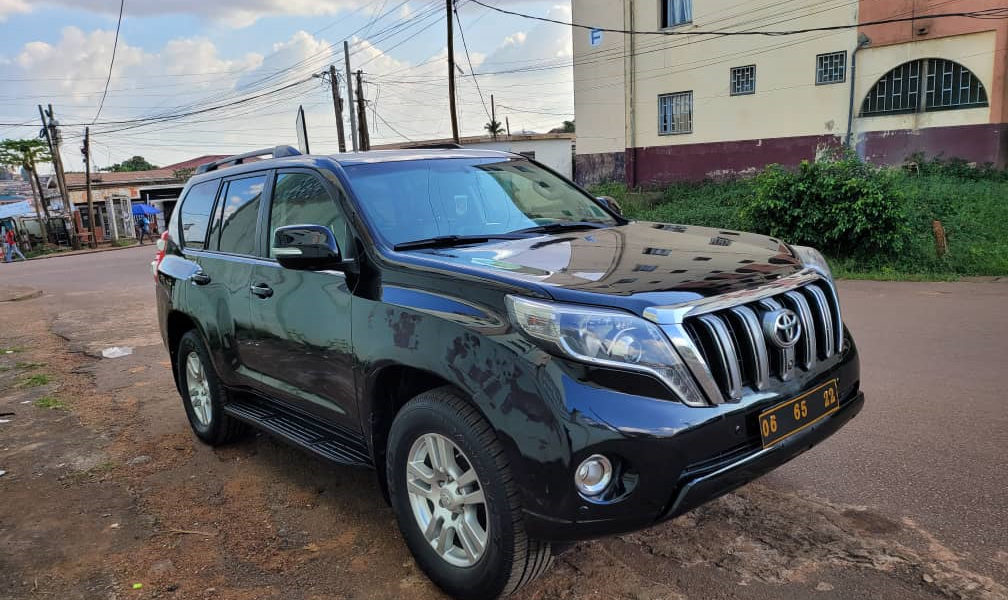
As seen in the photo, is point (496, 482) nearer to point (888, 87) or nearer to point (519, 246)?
point (519, 246)

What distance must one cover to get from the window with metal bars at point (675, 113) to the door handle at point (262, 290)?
2410 cm

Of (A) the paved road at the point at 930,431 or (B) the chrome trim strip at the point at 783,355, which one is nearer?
(B) the chrome trim strip at the point at 783,355

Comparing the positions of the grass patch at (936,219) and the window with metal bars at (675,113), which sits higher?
the window with metal bars at (675,113)

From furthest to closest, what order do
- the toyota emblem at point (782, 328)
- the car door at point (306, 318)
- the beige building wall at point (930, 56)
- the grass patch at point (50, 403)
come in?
the beige building wall at point (930, 56), the grass patch at point (50, 403), the car door at point (306, 318), the toyota emblem at point (782, 328)

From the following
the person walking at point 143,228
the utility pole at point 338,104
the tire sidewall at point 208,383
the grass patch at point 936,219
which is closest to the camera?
the tire sidewall at point 208,383

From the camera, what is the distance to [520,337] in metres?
2.35

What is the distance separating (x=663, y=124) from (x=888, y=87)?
773 centimetres

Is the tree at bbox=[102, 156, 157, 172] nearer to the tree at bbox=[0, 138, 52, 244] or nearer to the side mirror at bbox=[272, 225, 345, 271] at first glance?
the tree at bbox=[0, 138, 52, 244]

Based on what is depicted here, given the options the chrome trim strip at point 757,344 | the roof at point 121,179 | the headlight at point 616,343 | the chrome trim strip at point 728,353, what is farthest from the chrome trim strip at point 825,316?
the roof at point 121,179

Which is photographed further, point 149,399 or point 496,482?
point 149,399

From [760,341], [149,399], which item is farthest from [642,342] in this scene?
[149,399]

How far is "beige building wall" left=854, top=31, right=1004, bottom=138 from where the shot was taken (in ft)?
63.4

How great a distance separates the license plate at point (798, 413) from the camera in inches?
97.0

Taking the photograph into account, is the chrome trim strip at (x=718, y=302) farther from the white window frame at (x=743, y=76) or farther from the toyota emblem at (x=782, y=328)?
the white window frame at (x=743, y=76)
